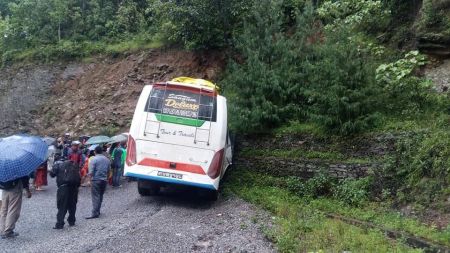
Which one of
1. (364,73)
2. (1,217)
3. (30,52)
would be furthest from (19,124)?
(364,73)

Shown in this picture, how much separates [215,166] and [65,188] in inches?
137

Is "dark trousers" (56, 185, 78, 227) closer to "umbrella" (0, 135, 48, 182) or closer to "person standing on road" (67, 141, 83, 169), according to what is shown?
"umbrella" (0, 135, 48, 182)

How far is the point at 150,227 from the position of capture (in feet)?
32.7

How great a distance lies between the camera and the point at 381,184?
11.9 metres

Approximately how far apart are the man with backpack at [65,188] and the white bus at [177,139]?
156 centimetres

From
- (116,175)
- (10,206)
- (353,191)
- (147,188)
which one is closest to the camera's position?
(10,206)

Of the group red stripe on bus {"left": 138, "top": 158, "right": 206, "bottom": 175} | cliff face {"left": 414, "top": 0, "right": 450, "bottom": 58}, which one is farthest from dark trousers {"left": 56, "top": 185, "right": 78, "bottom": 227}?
cliff face {"left": 414, "top": 0, "right": 450, "bottom": 58}

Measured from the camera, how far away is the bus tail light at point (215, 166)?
11.9m

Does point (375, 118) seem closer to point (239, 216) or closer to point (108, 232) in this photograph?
point (239, 216)

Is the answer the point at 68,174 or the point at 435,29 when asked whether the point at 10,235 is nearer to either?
the point at 68,174

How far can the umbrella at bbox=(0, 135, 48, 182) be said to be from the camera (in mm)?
9430

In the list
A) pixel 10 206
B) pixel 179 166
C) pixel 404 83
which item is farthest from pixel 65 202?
pixel 404 83

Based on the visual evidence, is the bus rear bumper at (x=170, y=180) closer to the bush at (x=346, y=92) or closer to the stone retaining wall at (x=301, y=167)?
the stone retaining wall at (x=301, y=167)

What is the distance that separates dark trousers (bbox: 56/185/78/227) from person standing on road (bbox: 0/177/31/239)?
86 cm
